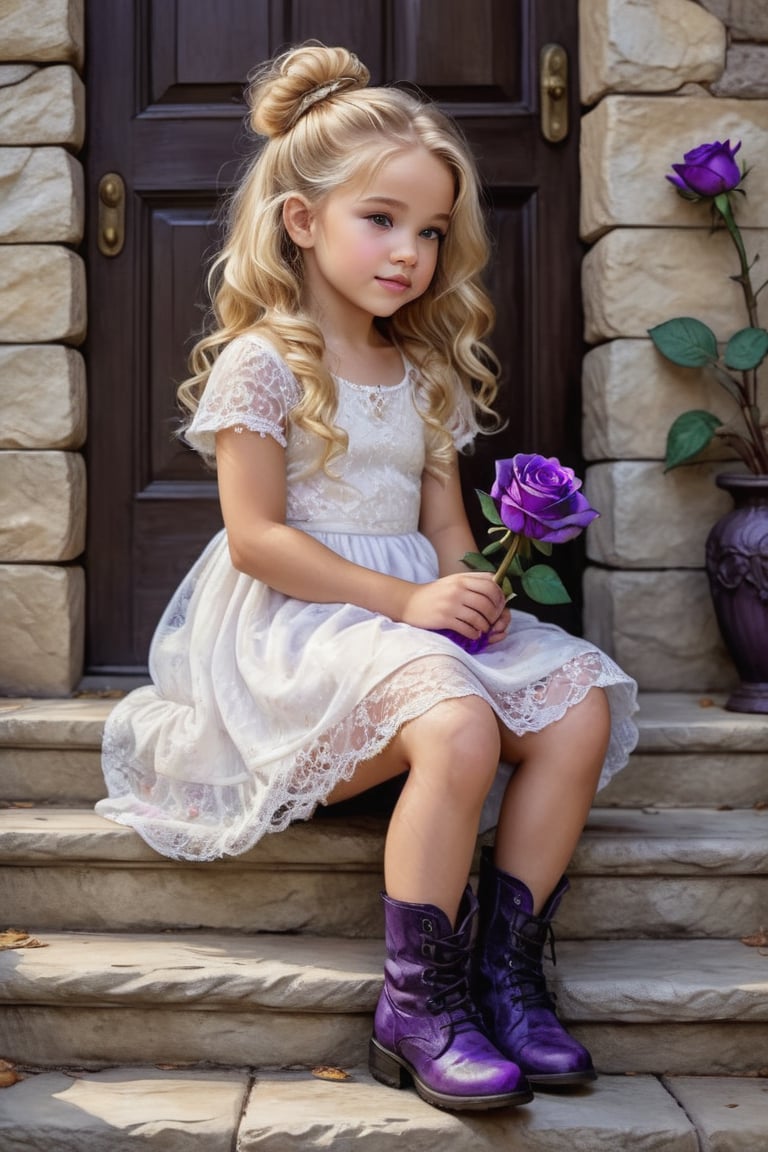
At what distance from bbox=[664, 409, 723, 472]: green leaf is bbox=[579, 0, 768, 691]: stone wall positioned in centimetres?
10

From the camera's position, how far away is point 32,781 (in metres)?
2.51

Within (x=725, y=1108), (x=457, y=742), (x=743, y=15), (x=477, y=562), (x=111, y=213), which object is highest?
(x=743, y=15)

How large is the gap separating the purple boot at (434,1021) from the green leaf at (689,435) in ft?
3.84

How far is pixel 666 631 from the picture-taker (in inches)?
111

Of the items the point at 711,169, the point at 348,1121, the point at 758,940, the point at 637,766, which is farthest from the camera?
the point at 711,169

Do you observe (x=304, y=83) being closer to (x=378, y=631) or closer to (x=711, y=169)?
(x=711, y=169)

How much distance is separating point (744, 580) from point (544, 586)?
0.77 metres

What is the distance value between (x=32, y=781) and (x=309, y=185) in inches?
50.0


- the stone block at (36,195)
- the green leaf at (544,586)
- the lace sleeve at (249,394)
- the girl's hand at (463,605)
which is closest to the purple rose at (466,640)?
the girl's hand at (463,605)

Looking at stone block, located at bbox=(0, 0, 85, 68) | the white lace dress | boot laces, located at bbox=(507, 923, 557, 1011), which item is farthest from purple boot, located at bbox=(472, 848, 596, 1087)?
stone block, located at bbox=(0, 0, 85, 68)

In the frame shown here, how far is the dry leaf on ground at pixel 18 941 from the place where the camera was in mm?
2139

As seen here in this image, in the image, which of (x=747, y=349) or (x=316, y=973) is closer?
(x=316, y=973)

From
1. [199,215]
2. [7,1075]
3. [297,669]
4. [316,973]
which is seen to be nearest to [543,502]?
[297,669]

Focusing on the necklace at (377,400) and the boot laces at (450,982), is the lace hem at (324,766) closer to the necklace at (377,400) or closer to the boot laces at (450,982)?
the boot laces at (450,982)
